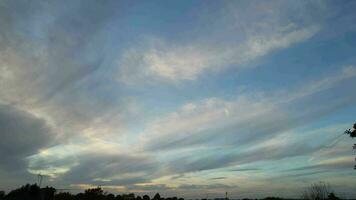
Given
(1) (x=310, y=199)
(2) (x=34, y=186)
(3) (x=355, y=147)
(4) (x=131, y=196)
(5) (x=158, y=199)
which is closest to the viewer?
(3) (x=355, y=147)

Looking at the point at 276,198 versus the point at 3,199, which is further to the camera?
the point at 276,198

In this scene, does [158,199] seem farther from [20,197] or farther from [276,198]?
[20,197]

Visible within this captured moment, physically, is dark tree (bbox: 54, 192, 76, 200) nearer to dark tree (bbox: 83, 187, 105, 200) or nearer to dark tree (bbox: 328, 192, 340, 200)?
dark tree (bbox: 83, 187, 105, 200)

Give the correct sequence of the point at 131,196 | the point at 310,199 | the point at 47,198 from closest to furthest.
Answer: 1. the point at 310,199
2. the point at 47,198
3. the point at 131,196

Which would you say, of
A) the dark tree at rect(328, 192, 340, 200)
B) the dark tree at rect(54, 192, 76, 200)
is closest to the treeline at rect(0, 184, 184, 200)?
the dark tree at rect(54, 192, 76, 200)

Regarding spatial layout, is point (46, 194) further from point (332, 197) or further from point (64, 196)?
point (332, 197)

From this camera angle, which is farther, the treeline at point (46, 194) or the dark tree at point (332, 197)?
the treeline at point (46, 194)

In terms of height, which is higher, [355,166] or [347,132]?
[347,132]

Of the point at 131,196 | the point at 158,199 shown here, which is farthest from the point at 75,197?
the point at 158,199

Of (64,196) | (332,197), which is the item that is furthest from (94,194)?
(332,197)

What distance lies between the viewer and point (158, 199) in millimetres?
195125

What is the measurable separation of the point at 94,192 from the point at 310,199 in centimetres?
6877

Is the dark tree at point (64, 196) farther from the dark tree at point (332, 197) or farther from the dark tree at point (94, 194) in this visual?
the dark tree at point (332, 197)

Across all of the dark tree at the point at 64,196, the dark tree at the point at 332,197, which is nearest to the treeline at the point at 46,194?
the dark tree at the point at 64,196
